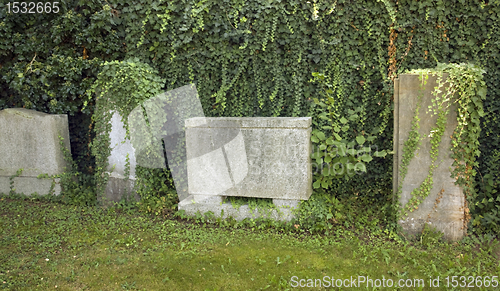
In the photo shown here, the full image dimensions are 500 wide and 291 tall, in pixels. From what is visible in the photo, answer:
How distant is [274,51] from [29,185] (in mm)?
3914

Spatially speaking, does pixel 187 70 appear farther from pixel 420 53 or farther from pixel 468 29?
pixel 468 29

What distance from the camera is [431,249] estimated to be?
3486 mm

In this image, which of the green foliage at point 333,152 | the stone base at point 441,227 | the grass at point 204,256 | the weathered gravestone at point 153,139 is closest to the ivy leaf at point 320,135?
the green foliage at point 333,152

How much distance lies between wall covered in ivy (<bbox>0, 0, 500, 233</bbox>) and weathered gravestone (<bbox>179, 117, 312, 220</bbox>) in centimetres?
74

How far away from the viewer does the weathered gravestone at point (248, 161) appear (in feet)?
12.8

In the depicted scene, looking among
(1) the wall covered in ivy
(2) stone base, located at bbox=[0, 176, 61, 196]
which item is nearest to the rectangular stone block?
(1) the wall covered in ivy

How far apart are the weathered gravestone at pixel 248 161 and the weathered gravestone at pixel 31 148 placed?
6.80ft

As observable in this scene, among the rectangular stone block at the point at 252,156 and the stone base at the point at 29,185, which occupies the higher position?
the rectangular stone block at the point at 252,156

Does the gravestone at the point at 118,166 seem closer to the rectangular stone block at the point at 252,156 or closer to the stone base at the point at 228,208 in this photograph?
the stone base at the point at 228,208

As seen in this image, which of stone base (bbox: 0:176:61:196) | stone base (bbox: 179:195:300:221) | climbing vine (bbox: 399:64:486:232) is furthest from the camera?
stone base (bbox: 0:176:61:196)

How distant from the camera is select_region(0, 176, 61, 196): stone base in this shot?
4980mm

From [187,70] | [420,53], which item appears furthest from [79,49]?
[420,53]

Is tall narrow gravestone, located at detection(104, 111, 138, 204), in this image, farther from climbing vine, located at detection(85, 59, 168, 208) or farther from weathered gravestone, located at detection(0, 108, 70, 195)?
weathered gravestone, located at detection(0, 108, 70, 195)

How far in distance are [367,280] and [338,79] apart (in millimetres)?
2455
